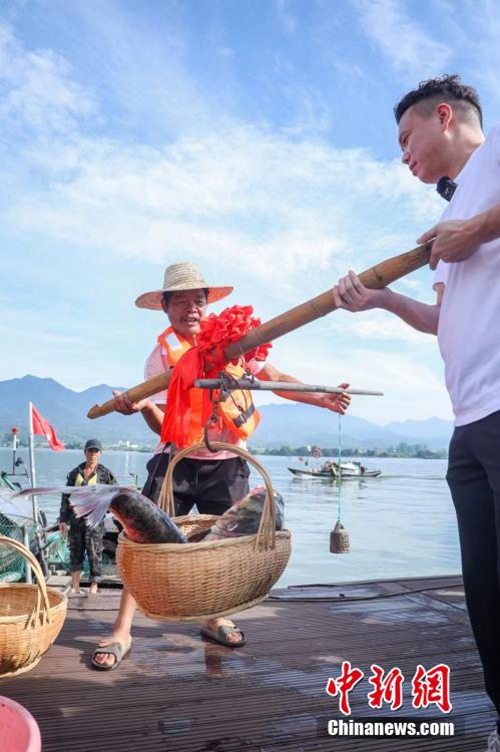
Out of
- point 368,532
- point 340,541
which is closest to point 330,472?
point 368,532

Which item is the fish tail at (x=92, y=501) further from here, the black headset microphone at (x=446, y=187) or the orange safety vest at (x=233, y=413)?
the black headset microphone at (x=446, y=187)

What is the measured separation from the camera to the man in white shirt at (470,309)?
1.68 metres

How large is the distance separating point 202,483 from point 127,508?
1.48 metres

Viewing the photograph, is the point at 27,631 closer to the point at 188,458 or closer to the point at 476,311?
the point at 188,458

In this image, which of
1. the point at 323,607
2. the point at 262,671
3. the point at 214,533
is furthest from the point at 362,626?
the point at 214,533

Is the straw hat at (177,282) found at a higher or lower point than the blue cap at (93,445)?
higher

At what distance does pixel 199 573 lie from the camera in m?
1.72

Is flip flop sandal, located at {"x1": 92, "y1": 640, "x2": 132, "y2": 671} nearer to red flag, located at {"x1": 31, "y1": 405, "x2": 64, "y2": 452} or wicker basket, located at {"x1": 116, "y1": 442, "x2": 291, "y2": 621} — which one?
wicker basket, located at {"x1": 116, "y1": 442, "x2": 291, "y2": 621}

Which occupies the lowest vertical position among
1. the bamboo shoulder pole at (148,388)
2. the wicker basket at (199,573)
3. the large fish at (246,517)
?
the wicker basket at (199,573)

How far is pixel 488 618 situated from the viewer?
177cm

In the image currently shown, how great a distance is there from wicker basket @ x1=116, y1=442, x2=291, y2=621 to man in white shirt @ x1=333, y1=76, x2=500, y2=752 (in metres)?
0.64

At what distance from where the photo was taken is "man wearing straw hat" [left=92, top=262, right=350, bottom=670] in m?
3.06

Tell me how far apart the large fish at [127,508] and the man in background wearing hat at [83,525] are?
6.02 meters

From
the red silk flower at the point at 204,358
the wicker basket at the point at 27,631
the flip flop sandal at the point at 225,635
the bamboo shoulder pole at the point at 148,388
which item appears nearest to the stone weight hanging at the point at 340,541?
the flip flop sandal at the point at 225,635
